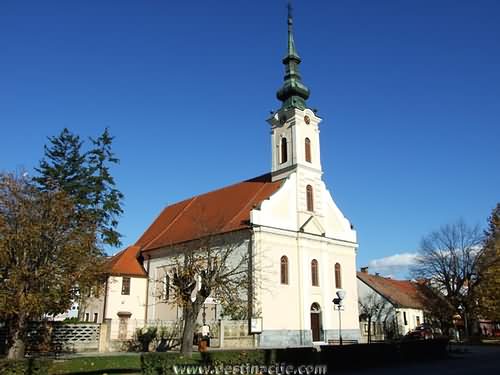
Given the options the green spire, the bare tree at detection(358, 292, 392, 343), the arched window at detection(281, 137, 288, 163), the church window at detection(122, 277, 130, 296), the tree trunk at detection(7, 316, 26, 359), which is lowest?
the tree trunk at detection(7, 316, 26, 359)

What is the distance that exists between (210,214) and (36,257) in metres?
20.8

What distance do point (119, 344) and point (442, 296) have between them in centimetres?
3854

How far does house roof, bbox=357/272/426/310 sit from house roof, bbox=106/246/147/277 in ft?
83.7

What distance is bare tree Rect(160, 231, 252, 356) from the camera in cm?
2303

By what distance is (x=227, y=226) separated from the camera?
36906mm

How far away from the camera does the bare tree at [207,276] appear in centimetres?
2303

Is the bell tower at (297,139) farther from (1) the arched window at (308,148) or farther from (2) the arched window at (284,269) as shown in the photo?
(2) the arched window at (284,269)

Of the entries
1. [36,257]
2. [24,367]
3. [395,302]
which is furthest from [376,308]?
[24,367]

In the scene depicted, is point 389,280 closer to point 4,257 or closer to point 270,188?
point 270,188

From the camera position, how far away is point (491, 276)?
4428cm

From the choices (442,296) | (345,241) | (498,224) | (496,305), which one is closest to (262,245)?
(345,241)

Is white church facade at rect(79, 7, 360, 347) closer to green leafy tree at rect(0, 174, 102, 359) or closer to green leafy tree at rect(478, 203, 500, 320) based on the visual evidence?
green leafy tree at rect(0, 174, 102, 359)

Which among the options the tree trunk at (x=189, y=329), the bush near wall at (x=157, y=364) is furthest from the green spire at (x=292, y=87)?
the bush near wall at (x=157, y=364)

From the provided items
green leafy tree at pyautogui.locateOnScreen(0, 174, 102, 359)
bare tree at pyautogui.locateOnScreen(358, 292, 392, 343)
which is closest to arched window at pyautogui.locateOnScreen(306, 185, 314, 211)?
bare tree at pyautogui.locateOnScreen(358, 292, 392, 343)
